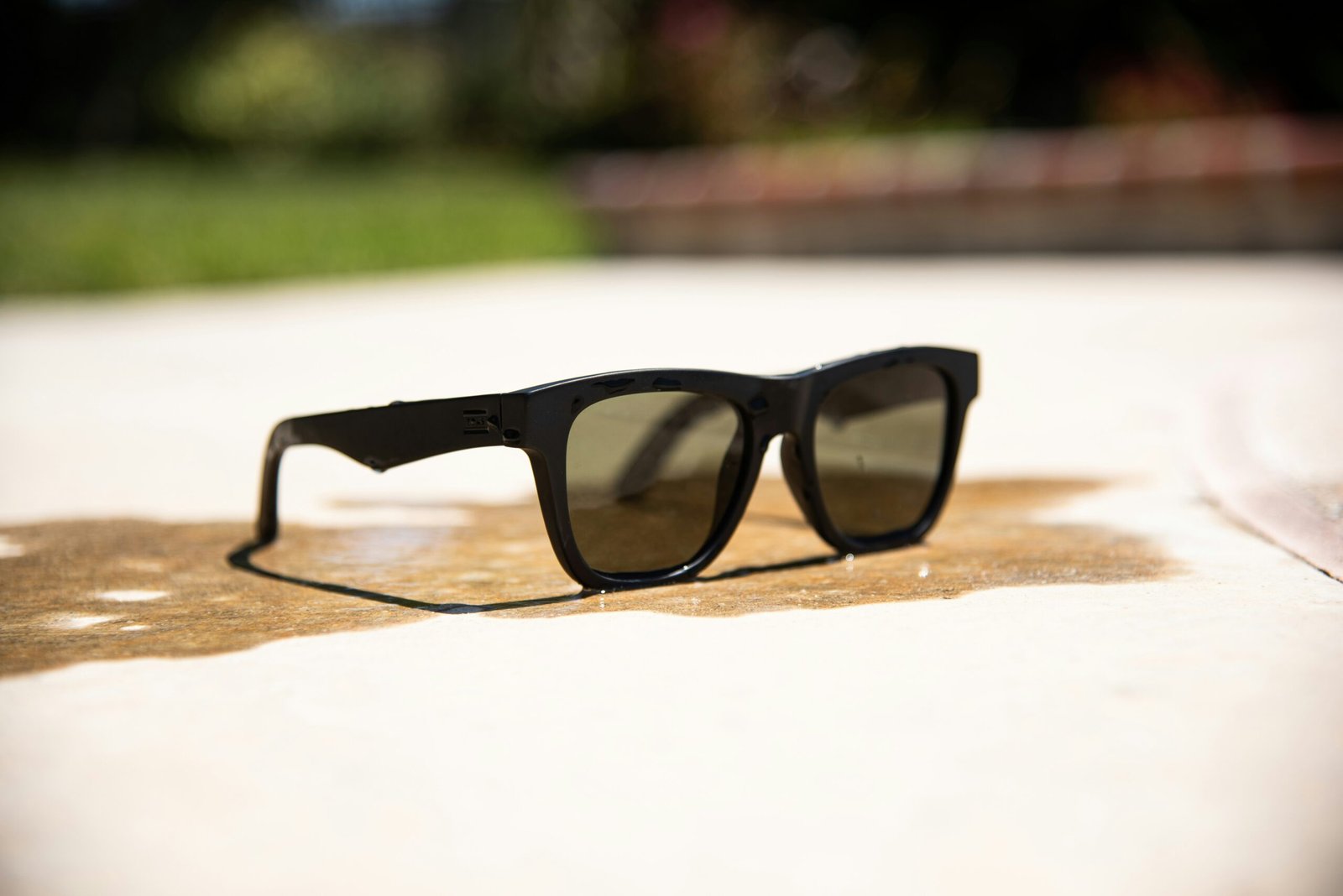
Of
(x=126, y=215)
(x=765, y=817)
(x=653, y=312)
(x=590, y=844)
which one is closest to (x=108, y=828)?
(x=590, y=844)

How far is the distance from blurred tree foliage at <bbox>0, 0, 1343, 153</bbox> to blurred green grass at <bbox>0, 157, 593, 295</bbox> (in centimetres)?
187

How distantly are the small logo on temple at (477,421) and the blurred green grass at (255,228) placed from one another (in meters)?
5.38

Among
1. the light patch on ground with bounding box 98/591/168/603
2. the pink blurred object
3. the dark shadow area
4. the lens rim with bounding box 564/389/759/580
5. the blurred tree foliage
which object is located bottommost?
the dark shadow area

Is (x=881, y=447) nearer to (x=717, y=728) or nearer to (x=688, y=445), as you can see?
(x=688, y=445)

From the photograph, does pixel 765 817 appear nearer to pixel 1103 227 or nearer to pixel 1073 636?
pixel 1073 636

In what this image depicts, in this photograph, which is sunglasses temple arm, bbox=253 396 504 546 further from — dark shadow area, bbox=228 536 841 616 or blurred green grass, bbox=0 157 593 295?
blurred green grass, bbox=0 157 593 295

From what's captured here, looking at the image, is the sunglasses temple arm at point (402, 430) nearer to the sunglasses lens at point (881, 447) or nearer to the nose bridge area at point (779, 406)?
the nose bridge area at point (779, 406)

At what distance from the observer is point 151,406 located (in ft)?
10.6

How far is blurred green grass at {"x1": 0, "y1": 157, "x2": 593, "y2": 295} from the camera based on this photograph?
6.43 metres

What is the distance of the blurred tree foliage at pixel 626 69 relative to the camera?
32.7ft

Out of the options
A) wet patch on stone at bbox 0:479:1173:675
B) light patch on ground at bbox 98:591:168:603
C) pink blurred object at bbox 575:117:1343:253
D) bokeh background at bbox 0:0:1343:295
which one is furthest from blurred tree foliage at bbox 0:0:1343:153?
light patch on ground at bbox 98:591:168:603

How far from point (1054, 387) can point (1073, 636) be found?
2.01 metres

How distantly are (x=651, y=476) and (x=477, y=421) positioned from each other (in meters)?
0.27

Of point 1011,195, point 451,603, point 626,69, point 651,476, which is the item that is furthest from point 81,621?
point 626,69
